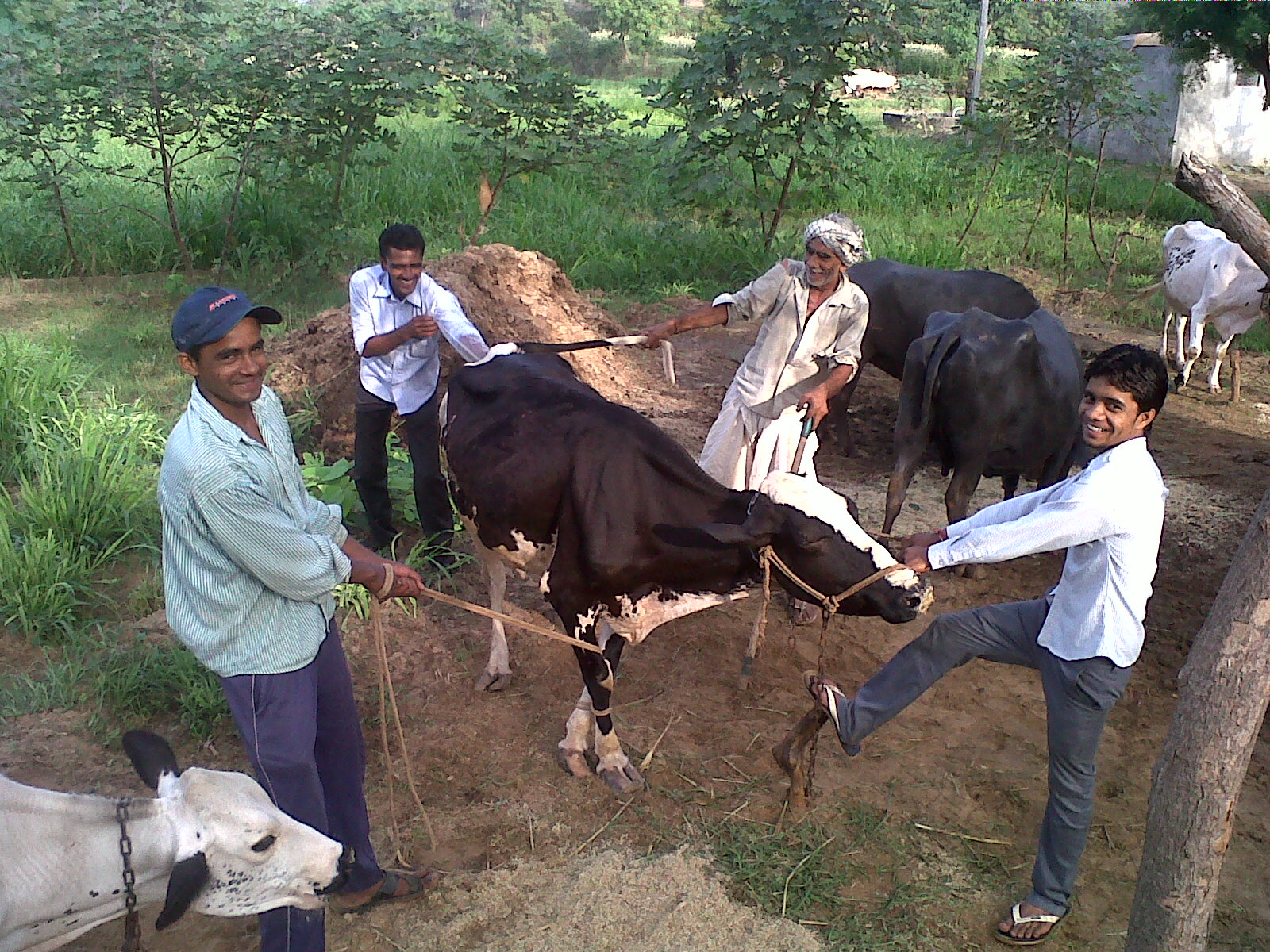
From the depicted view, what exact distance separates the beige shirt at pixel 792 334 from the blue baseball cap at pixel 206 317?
255 centimetres

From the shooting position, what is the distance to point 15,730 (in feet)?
13.3

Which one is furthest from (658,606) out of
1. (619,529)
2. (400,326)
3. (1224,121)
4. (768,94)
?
(1224,121)

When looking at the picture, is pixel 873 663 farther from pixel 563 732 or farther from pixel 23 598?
pixel 23 598

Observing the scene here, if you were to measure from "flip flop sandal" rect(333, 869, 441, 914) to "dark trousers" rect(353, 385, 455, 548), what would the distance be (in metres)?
2.26

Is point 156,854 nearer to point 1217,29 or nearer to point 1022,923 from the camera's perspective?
point 1022,923

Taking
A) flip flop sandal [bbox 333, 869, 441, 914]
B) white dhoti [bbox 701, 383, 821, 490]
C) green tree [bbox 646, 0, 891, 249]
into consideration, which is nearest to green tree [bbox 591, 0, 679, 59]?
green tree [bbox 646, 0, 891, 249]

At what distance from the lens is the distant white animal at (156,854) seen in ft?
7.50

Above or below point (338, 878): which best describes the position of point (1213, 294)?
below

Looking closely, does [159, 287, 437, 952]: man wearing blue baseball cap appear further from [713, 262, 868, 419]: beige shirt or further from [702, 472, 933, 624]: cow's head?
[713, 262, 868, 419]: beige shirt

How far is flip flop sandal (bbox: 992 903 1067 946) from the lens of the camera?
3.17m

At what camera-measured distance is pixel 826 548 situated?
336 cm

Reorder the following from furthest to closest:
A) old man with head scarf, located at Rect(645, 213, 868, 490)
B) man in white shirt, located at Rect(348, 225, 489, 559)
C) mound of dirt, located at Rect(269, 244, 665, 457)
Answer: mound of dirt, located at Rect(269, 244, 665, 457), man in white shirt, located at Rect(348, 225, 489, 559), old man with head scarf, located at Rect(645, 213, 868, 490)

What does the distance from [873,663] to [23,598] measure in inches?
155

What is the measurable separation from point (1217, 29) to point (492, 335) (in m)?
11.7
